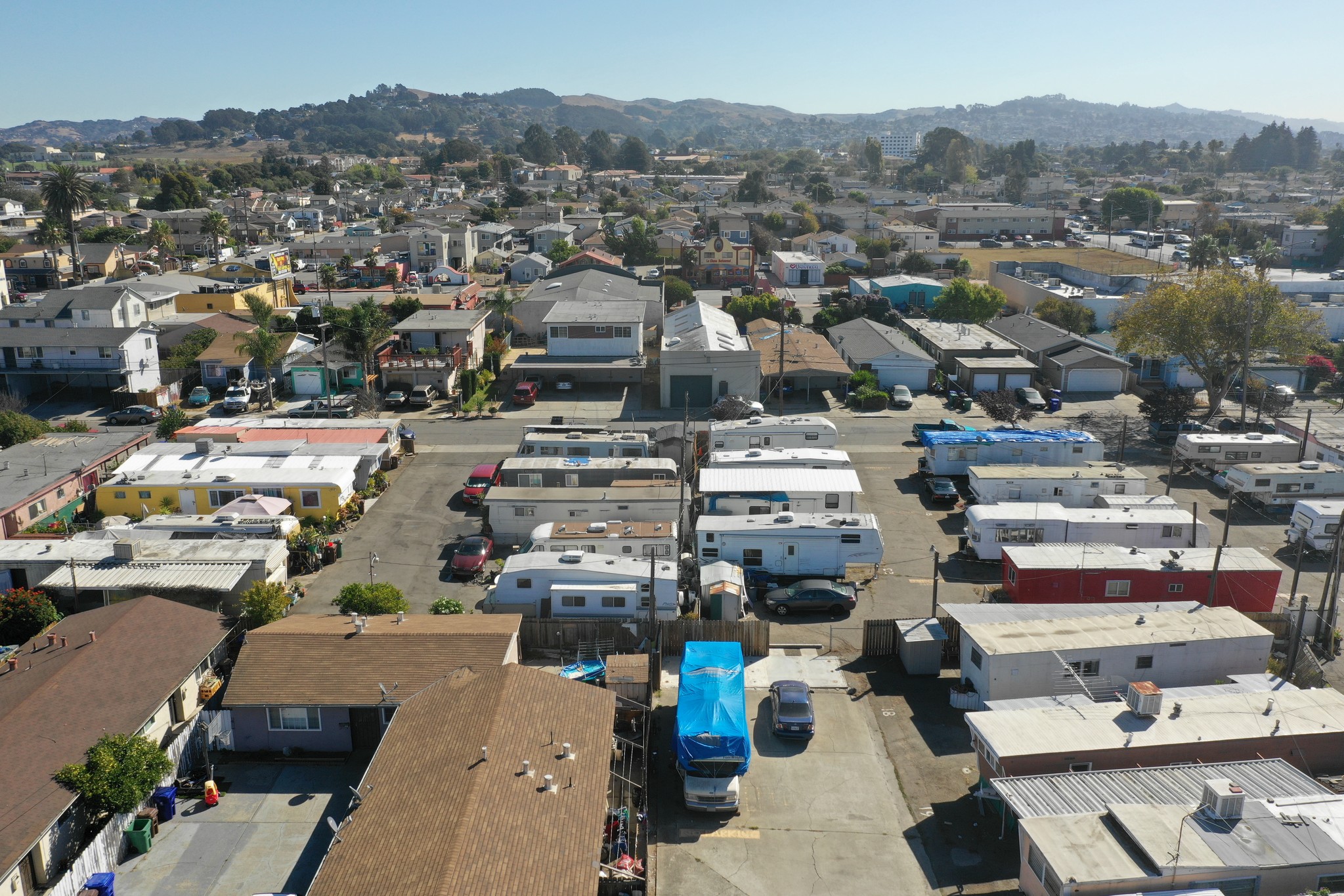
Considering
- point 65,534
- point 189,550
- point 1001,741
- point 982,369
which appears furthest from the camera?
point 982,369

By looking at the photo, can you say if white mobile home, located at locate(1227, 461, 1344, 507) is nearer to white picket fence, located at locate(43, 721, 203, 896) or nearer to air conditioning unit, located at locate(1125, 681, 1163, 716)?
air conditioning unit, located at locate(1125, 681, 1163, 716)

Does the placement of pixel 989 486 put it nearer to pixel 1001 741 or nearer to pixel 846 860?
pixel 1001 741

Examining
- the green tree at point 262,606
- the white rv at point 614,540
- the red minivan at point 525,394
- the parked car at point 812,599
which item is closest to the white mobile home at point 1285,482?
the parked car at point 812,599

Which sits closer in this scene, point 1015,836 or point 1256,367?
point 1015,836

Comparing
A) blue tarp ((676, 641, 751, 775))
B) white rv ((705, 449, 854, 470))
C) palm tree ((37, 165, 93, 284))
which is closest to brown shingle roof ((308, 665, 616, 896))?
blue tarp ((676, 641, 751, 775))

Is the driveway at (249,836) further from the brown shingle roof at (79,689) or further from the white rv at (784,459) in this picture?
the white rv at (784,459)

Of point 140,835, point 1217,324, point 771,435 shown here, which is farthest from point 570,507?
point 1217,324

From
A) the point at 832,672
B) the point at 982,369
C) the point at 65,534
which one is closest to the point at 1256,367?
the point at 982,369
